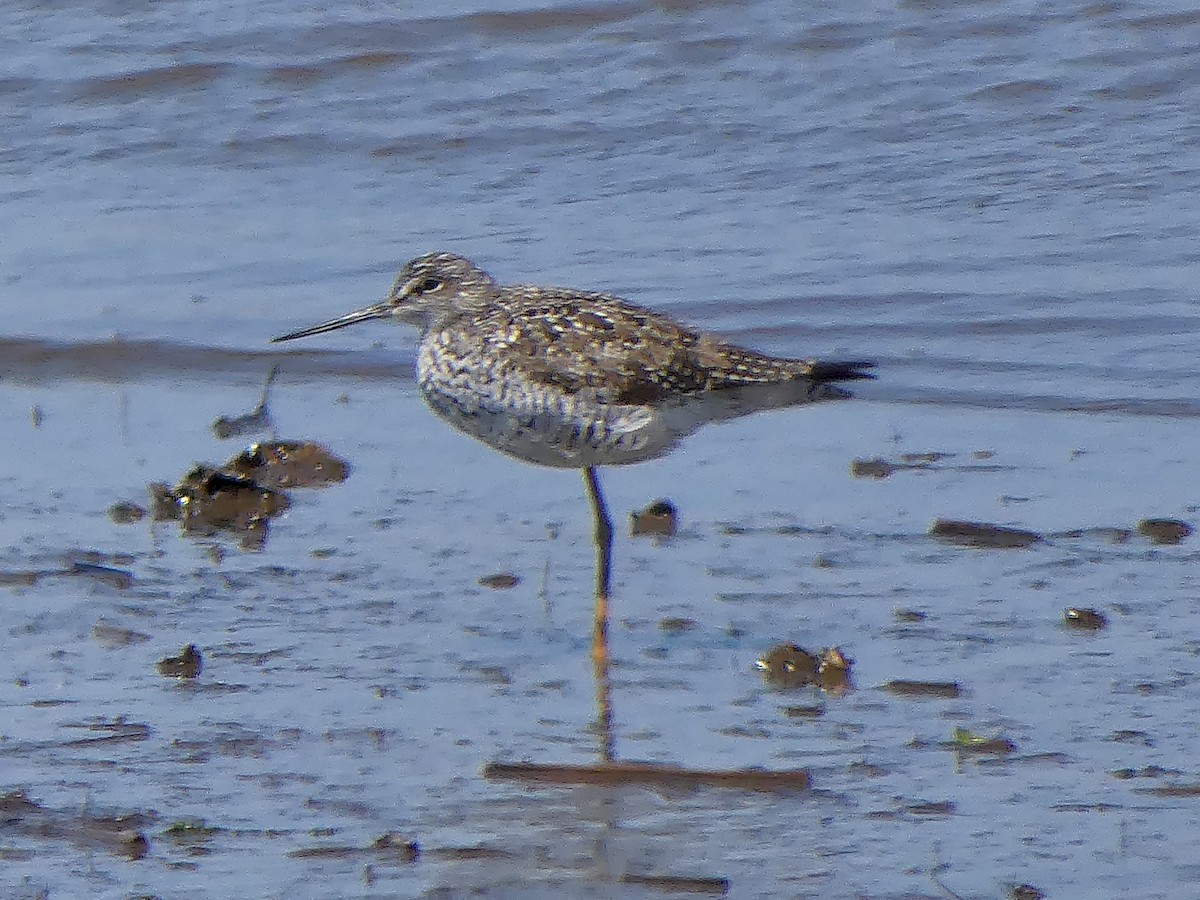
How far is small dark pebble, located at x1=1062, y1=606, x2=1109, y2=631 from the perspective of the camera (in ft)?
17.6

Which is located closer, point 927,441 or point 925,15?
point 927,441

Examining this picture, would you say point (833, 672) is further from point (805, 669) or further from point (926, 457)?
point (926, 457)

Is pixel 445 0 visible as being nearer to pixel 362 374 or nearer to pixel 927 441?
pixel 362 374

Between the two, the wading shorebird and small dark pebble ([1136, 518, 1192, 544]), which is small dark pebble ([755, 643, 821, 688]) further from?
small dark pebble ([1136, 518, 1192, 544])

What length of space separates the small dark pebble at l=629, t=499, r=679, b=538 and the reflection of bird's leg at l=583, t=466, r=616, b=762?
167mm

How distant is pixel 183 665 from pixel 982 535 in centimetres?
221

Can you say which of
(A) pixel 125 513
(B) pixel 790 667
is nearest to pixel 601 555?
(B) pixel 790 667

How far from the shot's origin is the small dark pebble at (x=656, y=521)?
6.38 meters

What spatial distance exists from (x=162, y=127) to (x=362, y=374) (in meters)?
3.29

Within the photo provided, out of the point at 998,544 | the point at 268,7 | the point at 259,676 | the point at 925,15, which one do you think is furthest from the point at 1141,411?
the point at 268,7

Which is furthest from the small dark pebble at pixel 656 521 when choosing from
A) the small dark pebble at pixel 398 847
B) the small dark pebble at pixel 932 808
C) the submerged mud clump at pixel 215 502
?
the small dark pebble at pixel 398 847

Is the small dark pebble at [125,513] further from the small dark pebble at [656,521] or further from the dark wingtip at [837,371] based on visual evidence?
the dark wingtip at [837,371]

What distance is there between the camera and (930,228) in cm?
943

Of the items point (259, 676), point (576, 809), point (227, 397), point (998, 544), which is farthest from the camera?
point (227, 397)
